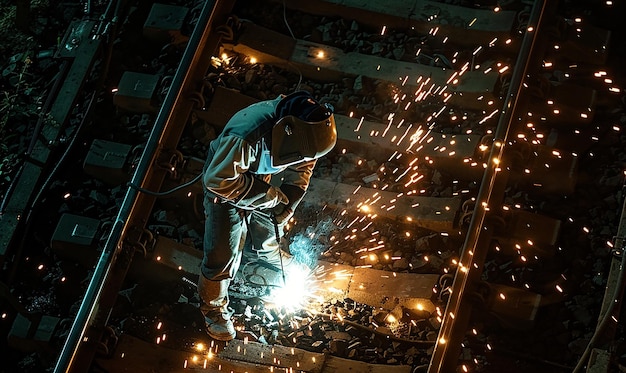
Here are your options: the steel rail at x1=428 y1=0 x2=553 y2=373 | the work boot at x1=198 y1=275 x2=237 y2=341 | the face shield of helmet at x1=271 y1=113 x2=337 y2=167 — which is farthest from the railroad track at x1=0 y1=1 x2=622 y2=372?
the face shield of helmet at x1=271 y1=113 x2=337 y2=167

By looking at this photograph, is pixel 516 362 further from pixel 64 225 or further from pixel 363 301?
pixel 64 225

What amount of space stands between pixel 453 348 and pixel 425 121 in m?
2.07

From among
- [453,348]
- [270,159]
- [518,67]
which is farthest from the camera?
[518,67]

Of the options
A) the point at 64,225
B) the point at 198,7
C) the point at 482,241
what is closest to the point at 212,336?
the point at 64,225

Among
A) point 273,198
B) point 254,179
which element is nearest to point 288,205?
point 273,198

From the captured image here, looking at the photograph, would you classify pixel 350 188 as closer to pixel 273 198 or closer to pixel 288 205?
pixel 288 205

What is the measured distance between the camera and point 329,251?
20.7 feet

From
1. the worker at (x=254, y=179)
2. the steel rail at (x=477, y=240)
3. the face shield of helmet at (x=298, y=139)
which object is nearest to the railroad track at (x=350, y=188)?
the steel rail at (x=477, y=240)

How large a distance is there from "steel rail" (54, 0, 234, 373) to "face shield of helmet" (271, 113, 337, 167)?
59.8 inches

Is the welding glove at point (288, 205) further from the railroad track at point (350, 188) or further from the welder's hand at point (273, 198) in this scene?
the railroad track at point (350, 188)

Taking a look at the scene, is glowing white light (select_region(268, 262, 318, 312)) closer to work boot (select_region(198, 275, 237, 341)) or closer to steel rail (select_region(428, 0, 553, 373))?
work boot (select_region(198, 275, 237, 341))

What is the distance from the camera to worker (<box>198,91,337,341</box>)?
4.91 metres

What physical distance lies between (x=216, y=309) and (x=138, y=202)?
107 centimetres

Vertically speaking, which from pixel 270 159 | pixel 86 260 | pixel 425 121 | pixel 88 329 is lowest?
pixel 88 329
